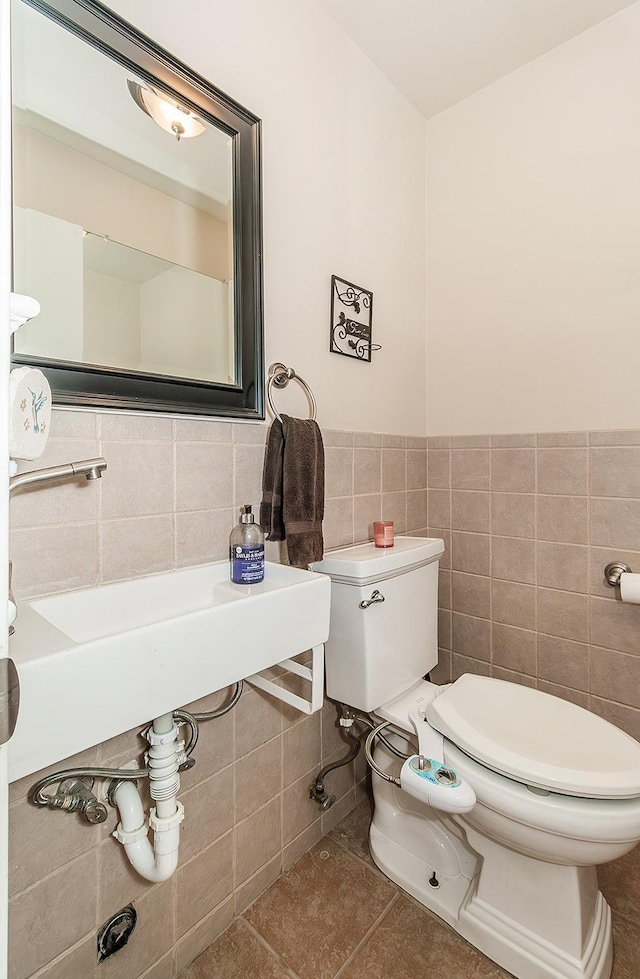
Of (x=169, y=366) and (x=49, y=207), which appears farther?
(x=169, y=366)

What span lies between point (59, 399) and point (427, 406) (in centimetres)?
134

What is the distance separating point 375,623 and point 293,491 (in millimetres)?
411

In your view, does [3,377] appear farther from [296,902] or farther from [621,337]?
[621,337]

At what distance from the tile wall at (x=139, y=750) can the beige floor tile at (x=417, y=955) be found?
29cm

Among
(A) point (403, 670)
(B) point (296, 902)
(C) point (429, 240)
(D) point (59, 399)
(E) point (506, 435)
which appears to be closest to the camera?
(D) point (59, 399)

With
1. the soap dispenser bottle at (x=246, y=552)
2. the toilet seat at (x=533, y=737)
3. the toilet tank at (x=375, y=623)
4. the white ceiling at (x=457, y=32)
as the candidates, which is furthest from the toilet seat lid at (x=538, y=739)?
the white ceiling at (x=457, y=32)

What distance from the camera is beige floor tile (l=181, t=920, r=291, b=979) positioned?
40.6 inches

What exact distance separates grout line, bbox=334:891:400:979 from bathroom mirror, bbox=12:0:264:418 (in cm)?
126

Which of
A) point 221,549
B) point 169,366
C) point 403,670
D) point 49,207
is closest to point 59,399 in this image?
point 169,366

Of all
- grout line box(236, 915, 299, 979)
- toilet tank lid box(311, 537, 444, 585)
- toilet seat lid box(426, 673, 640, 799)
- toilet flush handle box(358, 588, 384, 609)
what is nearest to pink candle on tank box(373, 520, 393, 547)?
toilet tank lid box(311, 537, 444, 585)

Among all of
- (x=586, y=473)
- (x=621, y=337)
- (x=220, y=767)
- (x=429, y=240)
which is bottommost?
(x=220, y=767)

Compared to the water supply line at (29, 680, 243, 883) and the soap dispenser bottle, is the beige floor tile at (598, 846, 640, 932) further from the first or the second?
the soap dispenser bottle

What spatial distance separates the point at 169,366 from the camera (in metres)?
1.03

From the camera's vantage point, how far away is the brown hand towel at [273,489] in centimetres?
114
